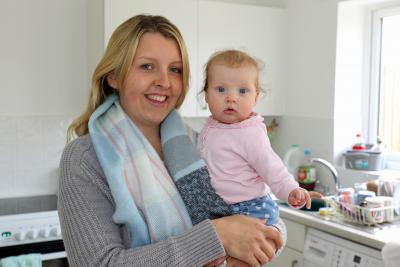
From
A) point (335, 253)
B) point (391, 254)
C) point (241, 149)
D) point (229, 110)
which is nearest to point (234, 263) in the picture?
point (241, 149)

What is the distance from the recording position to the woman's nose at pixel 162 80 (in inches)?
48.6

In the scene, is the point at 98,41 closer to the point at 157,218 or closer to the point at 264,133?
the point at 264,133

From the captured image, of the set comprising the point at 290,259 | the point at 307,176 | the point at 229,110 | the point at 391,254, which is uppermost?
the point at 229,110

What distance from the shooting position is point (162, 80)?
4.05 feet

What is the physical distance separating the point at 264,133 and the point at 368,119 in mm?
1936

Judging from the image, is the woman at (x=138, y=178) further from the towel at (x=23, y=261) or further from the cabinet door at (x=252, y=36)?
the cabinet door at (x=252, y=36)

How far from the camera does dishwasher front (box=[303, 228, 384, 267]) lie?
2.11m

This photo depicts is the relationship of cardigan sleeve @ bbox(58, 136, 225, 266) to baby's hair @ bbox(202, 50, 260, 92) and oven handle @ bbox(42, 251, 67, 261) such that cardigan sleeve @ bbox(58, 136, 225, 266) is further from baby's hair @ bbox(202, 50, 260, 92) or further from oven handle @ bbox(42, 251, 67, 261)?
oven handle @ bbox(42, 251, 67, 261)

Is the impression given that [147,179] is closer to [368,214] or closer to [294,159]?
[368,214]

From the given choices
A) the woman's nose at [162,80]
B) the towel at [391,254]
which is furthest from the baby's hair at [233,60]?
the towel at [391,254]

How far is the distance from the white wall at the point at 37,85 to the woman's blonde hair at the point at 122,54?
5.63 ft

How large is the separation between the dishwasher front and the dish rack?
0.45 ft

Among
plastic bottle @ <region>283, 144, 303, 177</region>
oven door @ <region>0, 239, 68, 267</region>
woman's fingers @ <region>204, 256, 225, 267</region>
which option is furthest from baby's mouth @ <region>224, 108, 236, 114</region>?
plastic bottle @ <region>283, 144, 303, 177</region>

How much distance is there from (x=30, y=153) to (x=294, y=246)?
1.74 m
